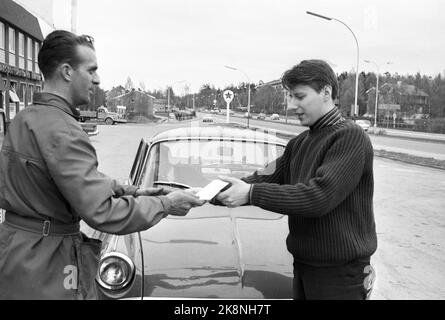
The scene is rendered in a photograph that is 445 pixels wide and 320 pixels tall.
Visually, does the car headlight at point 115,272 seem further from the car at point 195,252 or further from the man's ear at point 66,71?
the man's ear at point 66,71

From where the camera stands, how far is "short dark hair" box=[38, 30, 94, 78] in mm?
2156

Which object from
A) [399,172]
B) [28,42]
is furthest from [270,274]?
[28,42]

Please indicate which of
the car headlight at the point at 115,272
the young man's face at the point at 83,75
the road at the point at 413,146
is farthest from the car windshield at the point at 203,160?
the road at the point at 413,146

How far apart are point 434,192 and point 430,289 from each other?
7.50 meters

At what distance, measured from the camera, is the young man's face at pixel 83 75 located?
86.6 inches

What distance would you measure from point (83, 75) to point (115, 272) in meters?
1.46

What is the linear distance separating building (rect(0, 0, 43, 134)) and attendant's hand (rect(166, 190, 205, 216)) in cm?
2714

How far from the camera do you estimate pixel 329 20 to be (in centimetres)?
2806

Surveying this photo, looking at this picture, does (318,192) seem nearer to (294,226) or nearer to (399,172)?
(294,226)

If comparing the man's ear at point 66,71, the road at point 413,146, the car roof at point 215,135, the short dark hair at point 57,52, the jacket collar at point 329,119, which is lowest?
the road at point 413,146

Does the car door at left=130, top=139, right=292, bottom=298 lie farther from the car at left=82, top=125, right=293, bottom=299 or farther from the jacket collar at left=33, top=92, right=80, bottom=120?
the jacket collar at left=33, top=92, right=80, bottom=120

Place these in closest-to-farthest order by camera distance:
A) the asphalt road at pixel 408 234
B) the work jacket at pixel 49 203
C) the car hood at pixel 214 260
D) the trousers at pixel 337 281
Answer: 1. the work jacket at pixel 49 203
2. the trousers at pixel 337 281
3. the car hood at pixel 214 260
4. the asphalt road at pixel 408 234

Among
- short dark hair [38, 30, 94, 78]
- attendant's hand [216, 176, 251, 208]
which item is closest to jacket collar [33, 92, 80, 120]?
short dark hair [38, 30, 94, 78]

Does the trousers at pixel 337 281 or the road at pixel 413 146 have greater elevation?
the trousers at pixel 337 281
